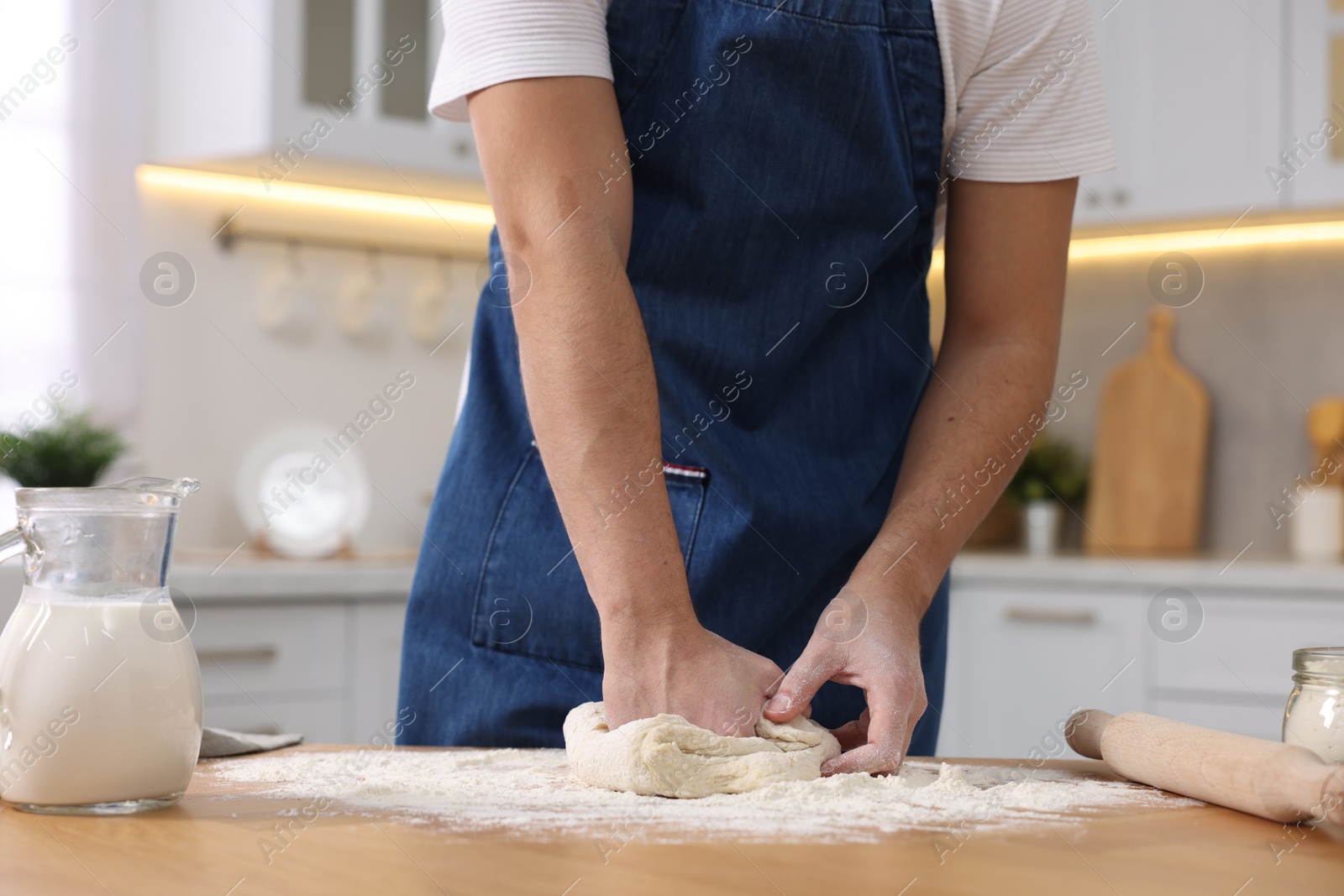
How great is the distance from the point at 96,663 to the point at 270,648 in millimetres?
1557

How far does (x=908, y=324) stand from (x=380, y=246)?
6.57ft

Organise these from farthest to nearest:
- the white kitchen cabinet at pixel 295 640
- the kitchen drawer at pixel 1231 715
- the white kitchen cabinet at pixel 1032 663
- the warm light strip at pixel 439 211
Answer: the warm light strip at pixel 439 211 < the white kitchen cabinet at pixel 1032 663 < the kitchen drawer at pixel 1231 715 < the white kitchen cabinet at pixel 295 640

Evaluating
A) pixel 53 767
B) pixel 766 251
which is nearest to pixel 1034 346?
pixel 766 251

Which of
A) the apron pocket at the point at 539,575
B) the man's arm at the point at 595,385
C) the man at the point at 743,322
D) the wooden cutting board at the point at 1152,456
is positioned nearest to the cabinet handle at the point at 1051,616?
the wooden cutting board at the point at 1152,456

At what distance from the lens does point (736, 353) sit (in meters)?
0.92

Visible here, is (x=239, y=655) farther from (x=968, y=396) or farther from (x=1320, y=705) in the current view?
(x=1320, y=705)

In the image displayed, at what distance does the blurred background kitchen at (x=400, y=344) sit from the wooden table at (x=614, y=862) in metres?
1.52

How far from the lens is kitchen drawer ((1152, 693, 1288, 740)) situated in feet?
7.11

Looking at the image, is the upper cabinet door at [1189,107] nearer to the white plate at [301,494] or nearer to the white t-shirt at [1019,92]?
the white plate at [301,494]

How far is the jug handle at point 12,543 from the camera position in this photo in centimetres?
61

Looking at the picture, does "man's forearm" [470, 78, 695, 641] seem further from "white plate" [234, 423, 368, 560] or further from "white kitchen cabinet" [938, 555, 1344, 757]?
"white plate" [234, 423, 368, 560]

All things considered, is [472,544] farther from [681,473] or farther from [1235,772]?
[1235,772]

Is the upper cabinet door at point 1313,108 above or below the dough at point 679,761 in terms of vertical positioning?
above

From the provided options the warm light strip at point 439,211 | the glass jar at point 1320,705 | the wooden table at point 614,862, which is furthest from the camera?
the warm light strip at point 439,211
